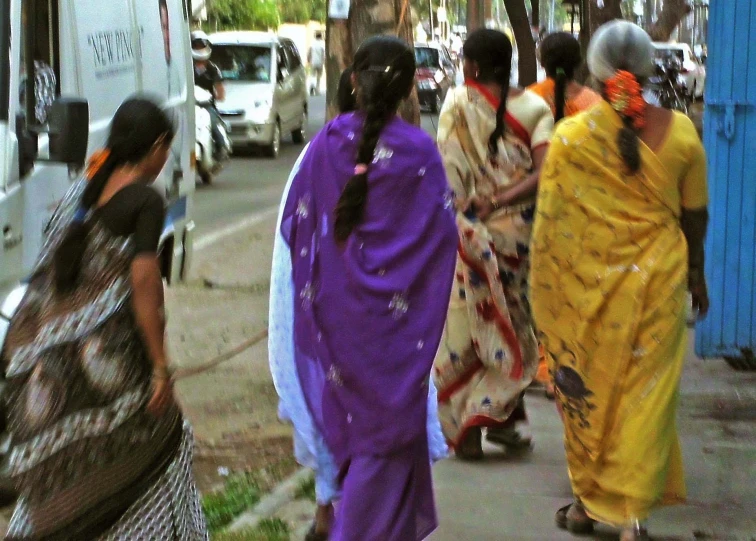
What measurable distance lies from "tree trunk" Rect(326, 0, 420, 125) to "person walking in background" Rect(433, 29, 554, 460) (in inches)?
55.4

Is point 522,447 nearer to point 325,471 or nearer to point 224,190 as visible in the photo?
point 325,471

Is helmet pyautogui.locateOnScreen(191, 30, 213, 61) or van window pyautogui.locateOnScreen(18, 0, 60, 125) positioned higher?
van window pyautogui.locateOnScreen(18, 0, 60, 125)

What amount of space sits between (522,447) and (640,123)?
193 cm

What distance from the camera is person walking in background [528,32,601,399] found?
6262mm

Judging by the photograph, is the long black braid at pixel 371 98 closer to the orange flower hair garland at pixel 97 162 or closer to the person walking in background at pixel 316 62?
the orange flower hair garland at pixel 97 162

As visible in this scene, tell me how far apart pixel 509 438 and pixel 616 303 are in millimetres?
1440

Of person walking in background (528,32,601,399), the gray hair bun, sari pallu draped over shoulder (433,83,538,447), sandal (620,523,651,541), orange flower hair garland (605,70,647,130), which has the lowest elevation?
sandal (620,523,651,541)

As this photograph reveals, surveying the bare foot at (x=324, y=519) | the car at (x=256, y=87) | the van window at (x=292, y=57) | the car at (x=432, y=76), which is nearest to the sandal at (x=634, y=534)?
the bare foot at (x=324, y=519)

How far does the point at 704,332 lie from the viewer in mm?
6598

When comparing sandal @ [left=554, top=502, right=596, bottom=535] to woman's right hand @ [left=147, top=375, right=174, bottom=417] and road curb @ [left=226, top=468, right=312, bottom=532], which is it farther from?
woman's right hand @ [left=147, top=375, right=174, bottom=417]

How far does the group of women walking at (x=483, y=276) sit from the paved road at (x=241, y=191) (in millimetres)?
7493

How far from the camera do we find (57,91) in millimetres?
5387

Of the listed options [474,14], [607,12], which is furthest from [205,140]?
[474,14]

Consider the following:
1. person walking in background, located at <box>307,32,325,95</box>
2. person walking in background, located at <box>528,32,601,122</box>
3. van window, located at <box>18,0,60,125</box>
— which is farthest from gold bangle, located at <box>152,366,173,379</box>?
person walking in background, located at <box>307,32,325,95</box>
